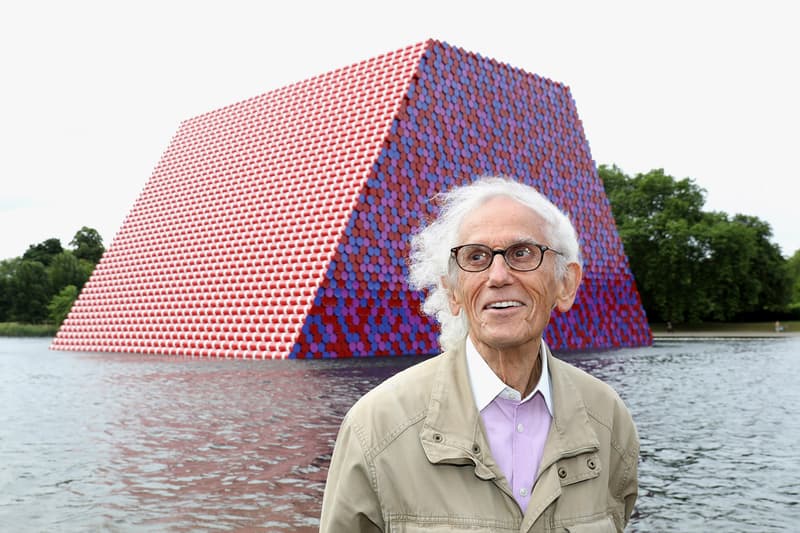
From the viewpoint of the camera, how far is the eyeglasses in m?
2.07

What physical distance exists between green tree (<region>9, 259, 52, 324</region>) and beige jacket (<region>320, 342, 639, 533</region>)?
2539 inches

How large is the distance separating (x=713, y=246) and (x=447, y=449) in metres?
45.7

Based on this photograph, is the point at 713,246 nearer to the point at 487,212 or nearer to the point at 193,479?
the point at 193,479

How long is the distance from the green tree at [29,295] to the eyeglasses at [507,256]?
6438 centimetres

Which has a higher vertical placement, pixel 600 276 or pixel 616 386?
pixel 600 276

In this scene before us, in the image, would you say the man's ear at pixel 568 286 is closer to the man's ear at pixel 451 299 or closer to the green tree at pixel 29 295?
the man's ear at pixel 451 299

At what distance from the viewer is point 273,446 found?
754 centimetres

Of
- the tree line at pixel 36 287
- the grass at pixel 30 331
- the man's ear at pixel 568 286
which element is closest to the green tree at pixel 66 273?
the tree line at pixel 36 287

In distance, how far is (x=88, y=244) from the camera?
74.8 meters

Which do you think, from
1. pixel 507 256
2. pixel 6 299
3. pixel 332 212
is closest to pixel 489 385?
pixel 507 256

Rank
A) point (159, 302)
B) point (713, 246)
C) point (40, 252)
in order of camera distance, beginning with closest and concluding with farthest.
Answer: point (159, 302), point (713, 246), point (40, 252)

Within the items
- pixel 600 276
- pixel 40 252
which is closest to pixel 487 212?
pixel 600 276

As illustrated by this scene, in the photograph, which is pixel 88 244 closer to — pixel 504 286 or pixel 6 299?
pixel 6 299

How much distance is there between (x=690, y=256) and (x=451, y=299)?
151 ft
